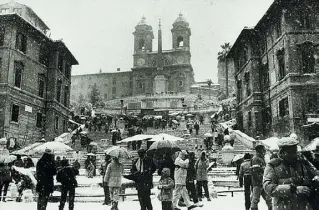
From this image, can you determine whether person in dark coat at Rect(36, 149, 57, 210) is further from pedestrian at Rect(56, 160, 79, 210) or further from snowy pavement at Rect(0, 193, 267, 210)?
snowy pavement at Rect(0, 193, 267, 210)

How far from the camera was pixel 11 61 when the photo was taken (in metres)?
31.6

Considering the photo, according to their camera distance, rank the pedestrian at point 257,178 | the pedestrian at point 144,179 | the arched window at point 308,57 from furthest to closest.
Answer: the arched window at point 308,57
the pedestrian at point 144,179
the pedestrian at point 257,178

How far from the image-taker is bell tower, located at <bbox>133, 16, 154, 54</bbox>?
8438cm

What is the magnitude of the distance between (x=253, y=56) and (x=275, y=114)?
7413 mm

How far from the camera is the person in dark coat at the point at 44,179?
8.90 metres

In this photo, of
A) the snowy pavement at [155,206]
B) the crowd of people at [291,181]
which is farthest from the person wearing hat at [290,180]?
the snowy pavement at [155,206]

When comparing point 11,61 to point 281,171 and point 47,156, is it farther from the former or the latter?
point 281,171

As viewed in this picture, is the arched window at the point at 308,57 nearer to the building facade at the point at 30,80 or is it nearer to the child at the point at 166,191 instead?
the child at the point at 166,191

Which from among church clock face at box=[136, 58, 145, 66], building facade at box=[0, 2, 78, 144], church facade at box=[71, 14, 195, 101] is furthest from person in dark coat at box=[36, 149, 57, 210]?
church clock face at box=[136, 58, 145, 66]

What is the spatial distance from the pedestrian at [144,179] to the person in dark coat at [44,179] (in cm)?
200

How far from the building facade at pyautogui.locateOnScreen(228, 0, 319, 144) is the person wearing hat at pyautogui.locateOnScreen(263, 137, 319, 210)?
78.6 ft

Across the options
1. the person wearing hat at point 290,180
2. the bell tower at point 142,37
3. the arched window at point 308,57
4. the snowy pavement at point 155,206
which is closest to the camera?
the person wearing hat at point 290,180

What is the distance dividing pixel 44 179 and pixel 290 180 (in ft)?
20.5

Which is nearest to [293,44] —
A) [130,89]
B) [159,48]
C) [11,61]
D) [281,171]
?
[11,61]
